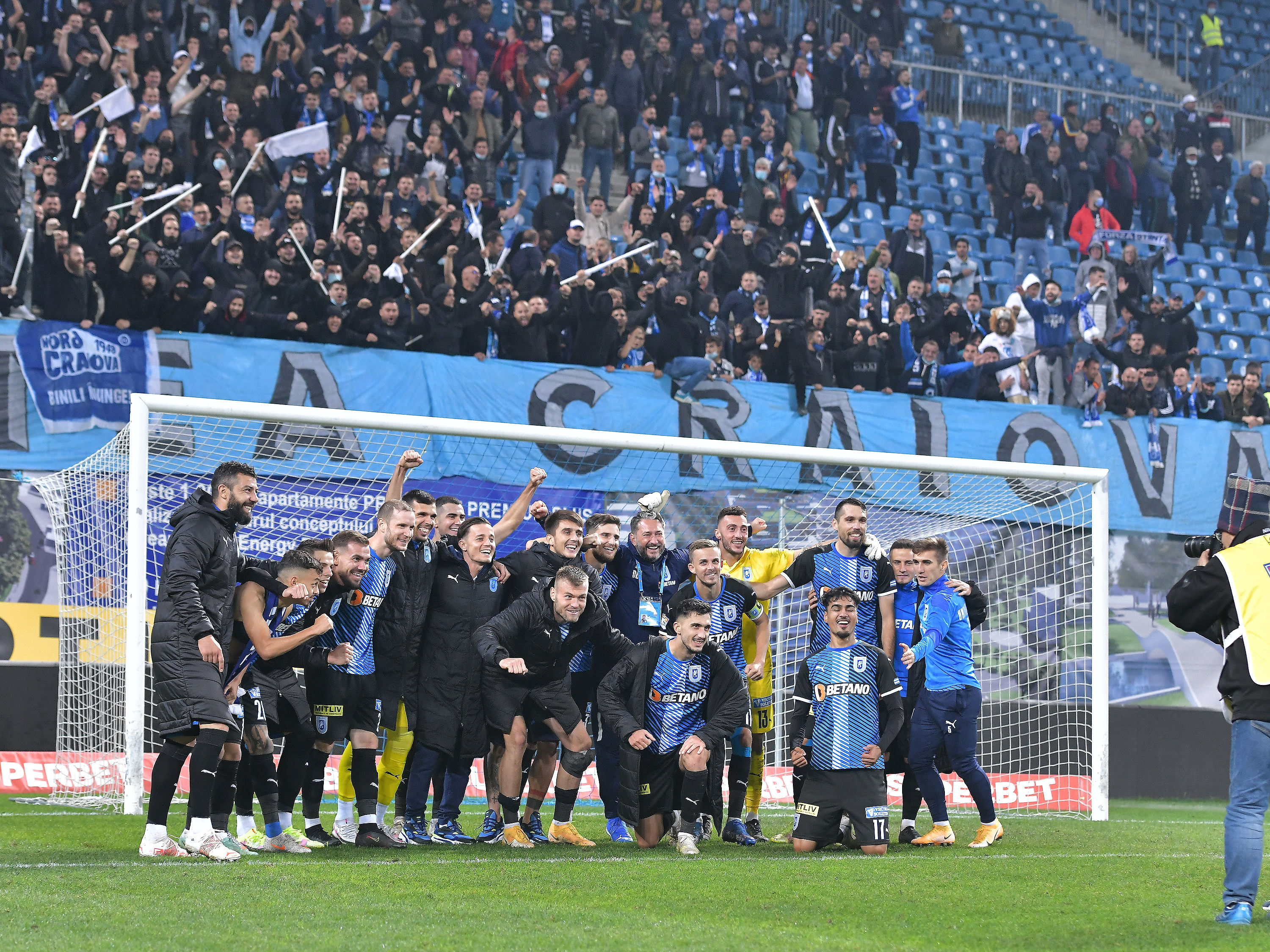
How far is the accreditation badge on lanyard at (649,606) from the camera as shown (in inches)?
371

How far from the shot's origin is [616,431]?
15492 mm

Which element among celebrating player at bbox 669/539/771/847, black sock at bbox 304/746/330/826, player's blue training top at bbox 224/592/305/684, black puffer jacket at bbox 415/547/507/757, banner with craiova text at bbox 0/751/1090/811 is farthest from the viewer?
banner with craiova text at bbox 0/751/1090/811

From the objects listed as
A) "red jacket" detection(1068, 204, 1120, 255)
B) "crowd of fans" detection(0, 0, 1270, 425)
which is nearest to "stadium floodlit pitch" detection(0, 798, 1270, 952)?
"crowd of fans" detection(0, 0, 1270, 425)

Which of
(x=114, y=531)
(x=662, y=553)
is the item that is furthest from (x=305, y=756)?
(x=114, y=531)

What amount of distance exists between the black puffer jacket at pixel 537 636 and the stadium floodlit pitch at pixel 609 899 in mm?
1050

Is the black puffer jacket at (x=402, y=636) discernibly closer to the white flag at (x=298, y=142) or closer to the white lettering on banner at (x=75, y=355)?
the white lettering on banner at (x=75, y=355)

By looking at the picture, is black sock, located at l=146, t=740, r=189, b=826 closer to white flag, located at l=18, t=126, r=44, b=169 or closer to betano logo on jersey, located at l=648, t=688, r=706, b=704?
betano logo on jersey, located at l=648, t=688, r=706, b=704

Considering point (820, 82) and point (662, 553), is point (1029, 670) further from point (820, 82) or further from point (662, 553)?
point (820, 82)

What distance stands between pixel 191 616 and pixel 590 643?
2.67m

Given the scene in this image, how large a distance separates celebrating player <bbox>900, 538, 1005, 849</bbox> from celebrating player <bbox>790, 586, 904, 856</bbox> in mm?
445

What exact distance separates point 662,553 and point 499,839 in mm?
2105

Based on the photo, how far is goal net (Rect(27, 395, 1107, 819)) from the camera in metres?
10.9

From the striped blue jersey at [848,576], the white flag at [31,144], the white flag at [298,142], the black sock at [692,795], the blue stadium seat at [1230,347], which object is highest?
the white flag at [298,142]

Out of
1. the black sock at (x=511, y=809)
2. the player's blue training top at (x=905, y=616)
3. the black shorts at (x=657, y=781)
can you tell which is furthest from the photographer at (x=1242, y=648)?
the black sock at (x=511, y=809)
